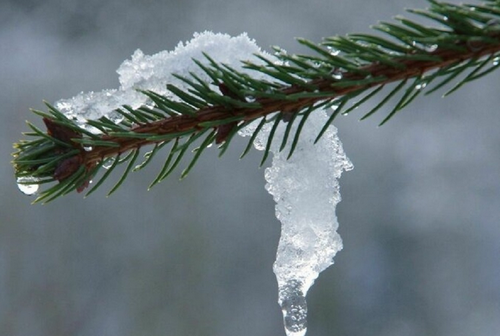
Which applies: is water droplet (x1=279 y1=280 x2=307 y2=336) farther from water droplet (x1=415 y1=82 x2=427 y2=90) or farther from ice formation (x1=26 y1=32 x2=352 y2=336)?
water droplet (x1=415 y1=82 x2=427 y2=90)

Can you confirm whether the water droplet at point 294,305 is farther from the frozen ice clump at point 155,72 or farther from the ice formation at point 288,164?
the frozen ice clump at point 155,72

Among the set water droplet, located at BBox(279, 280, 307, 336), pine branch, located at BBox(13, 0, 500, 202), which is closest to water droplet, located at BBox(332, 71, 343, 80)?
pine branch, located at BBox(13, 0, 500, 202)

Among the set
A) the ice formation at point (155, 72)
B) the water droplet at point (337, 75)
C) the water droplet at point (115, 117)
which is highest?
the ice formation at point (155, 72)

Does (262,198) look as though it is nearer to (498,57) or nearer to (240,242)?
(240,242)

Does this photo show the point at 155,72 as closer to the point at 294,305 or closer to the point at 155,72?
the point at 155,72

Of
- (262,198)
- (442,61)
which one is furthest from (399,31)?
(262,198)

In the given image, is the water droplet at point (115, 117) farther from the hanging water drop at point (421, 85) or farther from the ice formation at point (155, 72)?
the hanging water drop at point (421, 85)

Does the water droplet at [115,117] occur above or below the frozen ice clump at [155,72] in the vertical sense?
below

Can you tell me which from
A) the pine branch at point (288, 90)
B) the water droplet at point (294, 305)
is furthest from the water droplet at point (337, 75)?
the water droplet at point (294, 305)
